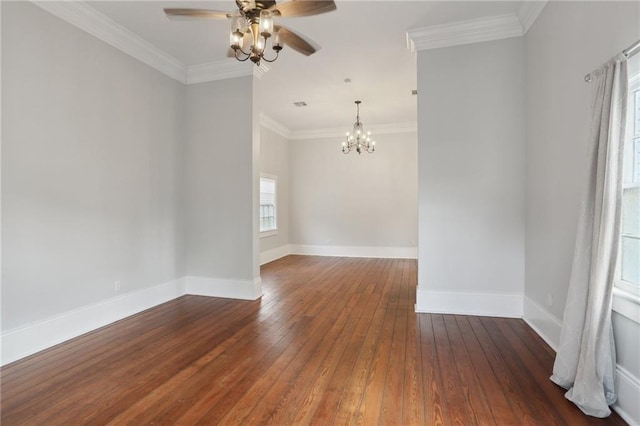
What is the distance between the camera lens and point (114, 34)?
3547 millimetres

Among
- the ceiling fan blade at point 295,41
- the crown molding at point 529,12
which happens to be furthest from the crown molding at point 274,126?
the crown molding at point 529,12

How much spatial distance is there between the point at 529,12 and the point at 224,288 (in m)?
4.87

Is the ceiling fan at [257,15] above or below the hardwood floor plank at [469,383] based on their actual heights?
above

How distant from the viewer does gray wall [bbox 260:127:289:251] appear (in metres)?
7.39

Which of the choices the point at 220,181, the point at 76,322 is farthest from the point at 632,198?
the point at 76,322

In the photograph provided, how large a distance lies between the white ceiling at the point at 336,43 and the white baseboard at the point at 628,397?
3.37m

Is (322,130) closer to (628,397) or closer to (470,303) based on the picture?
(470,303)

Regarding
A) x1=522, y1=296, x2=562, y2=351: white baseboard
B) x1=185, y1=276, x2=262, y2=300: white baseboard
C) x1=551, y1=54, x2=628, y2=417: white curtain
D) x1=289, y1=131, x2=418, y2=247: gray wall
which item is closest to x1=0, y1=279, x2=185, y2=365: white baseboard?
x1=185, y1=276, x2=262, y2=300: white baseboard

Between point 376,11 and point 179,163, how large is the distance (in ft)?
10.7

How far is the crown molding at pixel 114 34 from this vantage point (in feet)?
10.00

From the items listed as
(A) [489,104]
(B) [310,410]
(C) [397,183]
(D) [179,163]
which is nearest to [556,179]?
(A) [489,104]

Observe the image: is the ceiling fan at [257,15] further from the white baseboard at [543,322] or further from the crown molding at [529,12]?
the white baseboard at [543,322]

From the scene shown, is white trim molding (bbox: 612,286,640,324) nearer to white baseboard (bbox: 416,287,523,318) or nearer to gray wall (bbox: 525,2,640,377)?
gray wall (bbox: 525,2,640,377)

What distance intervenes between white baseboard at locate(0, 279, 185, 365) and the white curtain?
4.22m
